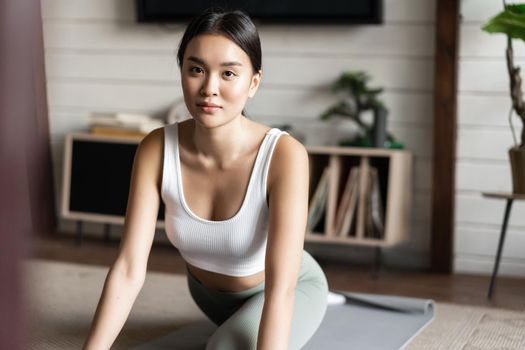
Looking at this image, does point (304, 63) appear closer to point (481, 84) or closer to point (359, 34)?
point (359, 34)

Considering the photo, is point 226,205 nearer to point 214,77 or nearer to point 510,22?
point 214,77

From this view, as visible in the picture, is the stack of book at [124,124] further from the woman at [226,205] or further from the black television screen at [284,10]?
the woman at [226,205]

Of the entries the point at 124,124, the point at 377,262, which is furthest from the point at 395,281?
the point at 124,124

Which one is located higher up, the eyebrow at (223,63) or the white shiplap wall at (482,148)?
the eyebrow at (223,63)

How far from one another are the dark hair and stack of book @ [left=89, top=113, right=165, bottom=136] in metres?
1.94

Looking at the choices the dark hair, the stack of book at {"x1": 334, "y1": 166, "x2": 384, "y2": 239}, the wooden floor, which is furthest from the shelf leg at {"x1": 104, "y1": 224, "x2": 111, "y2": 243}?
the dark hair

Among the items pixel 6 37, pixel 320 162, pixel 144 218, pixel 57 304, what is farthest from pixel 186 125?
pixel 320 162

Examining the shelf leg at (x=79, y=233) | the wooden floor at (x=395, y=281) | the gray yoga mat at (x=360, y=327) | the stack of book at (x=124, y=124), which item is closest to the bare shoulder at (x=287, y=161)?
the gray yoga mat at (x=360, y=327)

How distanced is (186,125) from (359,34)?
5.46 feet

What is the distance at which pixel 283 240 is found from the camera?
4.99ft

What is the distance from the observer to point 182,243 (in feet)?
5.74

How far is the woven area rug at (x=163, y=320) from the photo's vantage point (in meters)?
2.15

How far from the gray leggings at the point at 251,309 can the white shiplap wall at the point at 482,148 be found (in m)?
1.39

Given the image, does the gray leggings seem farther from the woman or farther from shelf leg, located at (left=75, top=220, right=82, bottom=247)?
shelf leg, located at (left=75, top=220, right=82, bottom=247)
